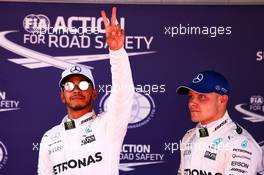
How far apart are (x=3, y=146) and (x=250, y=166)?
212 cm

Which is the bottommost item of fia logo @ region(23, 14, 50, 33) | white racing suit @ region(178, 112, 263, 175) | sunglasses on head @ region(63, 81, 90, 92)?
white racing suit @ region(178, 112, 263, 175)

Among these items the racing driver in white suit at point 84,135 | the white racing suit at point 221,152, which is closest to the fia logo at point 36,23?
the racing driver in white suit at point 84,135

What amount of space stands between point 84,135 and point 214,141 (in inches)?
30.9

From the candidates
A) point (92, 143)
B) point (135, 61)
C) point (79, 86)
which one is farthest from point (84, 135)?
point (135, 61)

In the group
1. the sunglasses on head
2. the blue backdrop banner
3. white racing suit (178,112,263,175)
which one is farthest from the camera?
the blue backdrop banner

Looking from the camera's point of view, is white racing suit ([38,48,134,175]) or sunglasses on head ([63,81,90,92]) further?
sunglasses on head ([63,81,90,92])

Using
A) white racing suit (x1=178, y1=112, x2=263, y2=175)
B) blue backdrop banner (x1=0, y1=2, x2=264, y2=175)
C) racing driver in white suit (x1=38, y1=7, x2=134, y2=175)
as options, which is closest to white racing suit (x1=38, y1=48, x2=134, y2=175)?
racing driver in white suit (x1=38, y1=7, x2=134, y2=175)

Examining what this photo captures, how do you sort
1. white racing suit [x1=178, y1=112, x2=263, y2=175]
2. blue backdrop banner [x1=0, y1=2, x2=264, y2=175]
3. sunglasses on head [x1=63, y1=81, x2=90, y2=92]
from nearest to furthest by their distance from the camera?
1. white racing suit [x1=178, y1=112, x2=263, y2=175]
2. sunglasses on head [x1=63, y1=81, x2=90, y2=92]
3. blue backdrop banner [x1=0, y1=2, x2=264, y2=175]

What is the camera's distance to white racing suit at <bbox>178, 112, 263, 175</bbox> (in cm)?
286

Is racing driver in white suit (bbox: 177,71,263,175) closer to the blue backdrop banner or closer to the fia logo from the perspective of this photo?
the blue backdrop banner

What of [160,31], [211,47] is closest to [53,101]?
[160,31]

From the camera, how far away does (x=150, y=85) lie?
13.6ft

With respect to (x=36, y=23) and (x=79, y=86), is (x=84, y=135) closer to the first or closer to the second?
(x=79, y=86)

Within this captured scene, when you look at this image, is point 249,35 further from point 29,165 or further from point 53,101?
point 29,165
